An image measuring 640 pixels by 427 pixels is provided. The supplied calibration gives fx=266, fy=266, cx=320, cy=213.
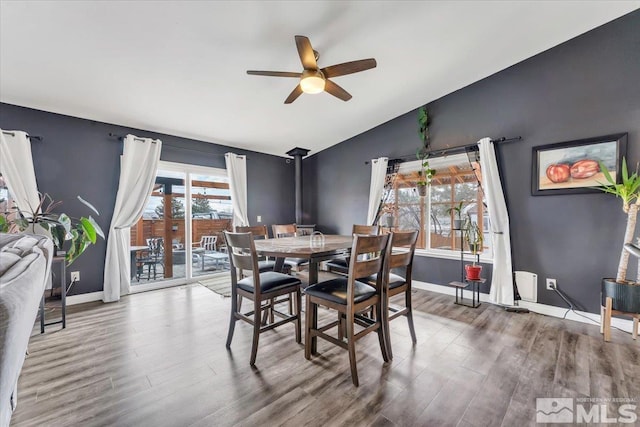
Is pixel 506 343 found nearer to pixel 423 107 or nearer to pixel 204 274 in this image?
pixel 423 107

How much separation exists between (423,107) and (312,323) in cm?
349

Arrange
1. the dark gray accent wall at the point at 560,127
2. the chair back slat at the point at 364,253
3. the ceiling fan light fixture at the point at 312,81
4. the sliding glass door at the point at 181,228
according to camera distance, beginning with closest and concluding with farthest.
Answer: the chair back slat at the point at 364,253 < the ceiling fan light fixture at the point at 312,81 < the dark gray accent wall at the point at 560,127 < the sliding glass door at the point at 181,228

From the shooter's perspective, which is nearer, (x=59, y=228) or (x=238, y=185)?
(x=59, y=228)

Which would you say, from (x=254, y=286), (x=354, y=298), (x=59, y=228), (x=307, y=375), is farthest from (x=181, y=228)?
(x=354, y=298)

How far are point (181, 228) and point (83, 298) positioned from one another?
1471 mm

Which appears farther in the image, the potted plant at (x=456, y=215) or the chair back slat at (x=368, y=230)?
the potted plant at (x=456, y=215)

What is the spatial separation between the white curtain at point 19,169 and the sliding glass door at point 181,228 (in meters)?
1.16

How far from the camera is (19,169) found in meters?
2.95

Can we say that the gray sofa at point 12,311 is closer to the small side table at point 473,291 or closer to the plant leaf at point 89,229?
the plant leaf at point 89,229

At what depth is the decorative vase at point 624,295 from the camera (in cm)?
229

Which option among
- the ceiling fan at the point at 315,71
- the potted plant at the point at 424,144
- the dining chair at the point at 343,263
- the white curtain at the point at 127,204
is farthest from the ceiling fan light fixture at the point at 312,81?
the white curtain at the point at 127,204

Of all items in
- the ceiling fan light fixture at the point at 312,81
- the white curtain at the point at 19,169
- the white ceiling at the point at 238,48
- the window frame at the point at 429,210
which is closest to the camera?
the white ceiling at the point at 238,48

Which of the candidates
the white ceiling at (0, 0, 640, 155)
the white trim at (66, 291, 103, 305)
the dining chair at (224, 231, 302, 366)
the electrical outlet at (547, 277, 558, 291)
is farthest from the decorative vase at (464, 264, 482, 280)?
the white trim at (66, 291, 103, 305)

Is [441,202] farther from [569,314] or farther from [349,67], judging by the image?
[349,67]
